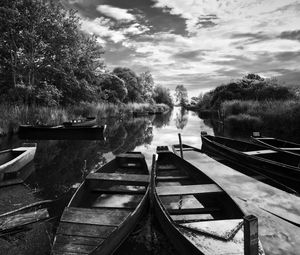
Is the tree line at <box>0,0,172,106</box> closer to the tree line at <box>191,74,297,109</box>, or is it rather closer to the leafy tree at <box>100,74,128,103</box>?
the leafy tree at <box>100,74,128,103</box>

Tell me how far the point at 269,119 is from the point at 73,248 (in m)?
19.5

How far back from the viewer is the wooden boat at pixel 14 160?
7.21 m

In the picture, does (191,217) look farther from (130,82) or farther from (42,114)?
(130,82)

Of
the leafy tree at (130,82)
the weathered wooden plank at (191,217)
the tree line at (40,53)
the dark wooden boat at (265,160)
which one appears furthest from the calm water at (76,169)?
the leafy tree at (130,82)

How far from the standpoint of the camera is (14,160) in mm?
7754

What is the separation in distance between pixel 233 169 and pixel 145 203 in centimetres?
575

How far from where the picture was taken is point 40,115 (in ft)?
66.9

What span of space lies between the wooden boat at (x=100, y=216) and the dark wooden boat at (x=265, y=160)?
15.3 ft

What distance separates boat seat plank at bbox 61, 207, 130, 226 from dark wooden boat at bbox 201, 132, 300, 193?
5630 mm

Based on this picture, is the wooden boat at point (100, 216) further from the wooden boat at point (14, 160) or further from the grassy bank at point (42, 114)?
the grassy bank at point (42, 114)

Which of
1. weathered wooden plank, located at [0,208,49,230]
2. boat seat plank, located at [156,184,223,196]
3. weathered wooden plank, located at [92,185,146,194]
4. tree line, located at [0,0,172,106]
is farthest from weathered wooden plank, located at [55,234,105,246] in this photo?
tree line, located at [0,0,172,106]

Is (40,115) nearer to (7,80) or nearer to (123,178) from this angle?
(7,80)

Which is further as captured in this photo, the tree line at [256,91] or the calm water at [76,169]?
the tree line at [256,91]

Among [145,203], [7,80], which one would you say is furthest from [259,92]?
[145,203]
